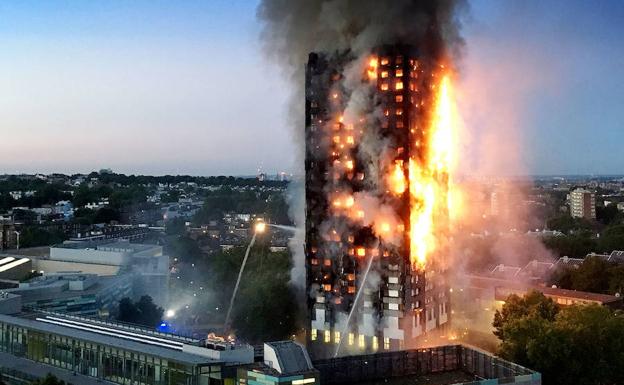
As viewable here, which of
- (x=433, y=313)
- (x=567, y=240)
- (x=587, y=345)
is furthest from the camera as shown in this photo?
(x=567, y=240)

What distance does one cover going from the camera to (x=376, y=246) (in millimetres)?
48719

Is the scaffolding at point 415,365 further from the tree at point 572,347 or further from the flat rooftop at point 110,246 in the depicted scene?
the flat rooftop at point 110,246

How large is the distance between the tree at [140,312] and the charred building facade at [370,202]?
11698 mm

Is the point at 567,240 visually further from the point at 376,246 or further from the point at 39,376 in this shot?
the point at 39,376

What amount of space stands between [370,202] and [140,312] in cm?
1865

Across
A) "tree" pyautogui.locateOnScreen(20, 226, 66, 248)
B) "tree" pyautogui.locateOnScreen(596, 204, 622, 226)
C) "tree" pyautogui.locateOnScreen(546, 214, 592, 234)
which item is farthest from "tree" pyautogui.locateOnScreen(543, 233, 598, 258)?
"tree" pyautogui.locateOnScreen(20, 226, 66, 248)

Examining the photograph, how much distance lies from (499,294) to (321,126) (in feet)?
80.6

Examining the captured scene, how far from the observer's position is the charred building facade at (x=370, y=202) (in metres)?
48.1

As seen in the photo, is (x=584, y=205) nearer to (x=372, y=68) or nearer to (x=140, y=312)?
(x=372, y=68)

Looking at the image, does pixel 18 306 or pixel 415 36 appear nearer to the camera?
pixel 18 306

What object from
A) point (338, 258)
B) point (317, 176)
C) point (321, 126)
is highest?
point (321, 126)

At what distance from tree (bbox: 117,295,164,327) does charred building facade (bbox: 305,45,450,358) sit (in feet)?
38.4

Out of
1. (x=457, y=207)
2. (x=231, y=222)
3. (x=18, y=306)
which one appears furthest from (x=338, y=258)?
(x=231, y=222)

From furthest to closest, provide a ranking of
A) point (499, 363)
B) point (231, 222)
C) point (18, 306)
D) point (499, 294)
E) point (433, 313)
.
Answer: point (231, 222) → point (499, 294) → point (433, 313) → point (18, 306) → point (499, 363)
